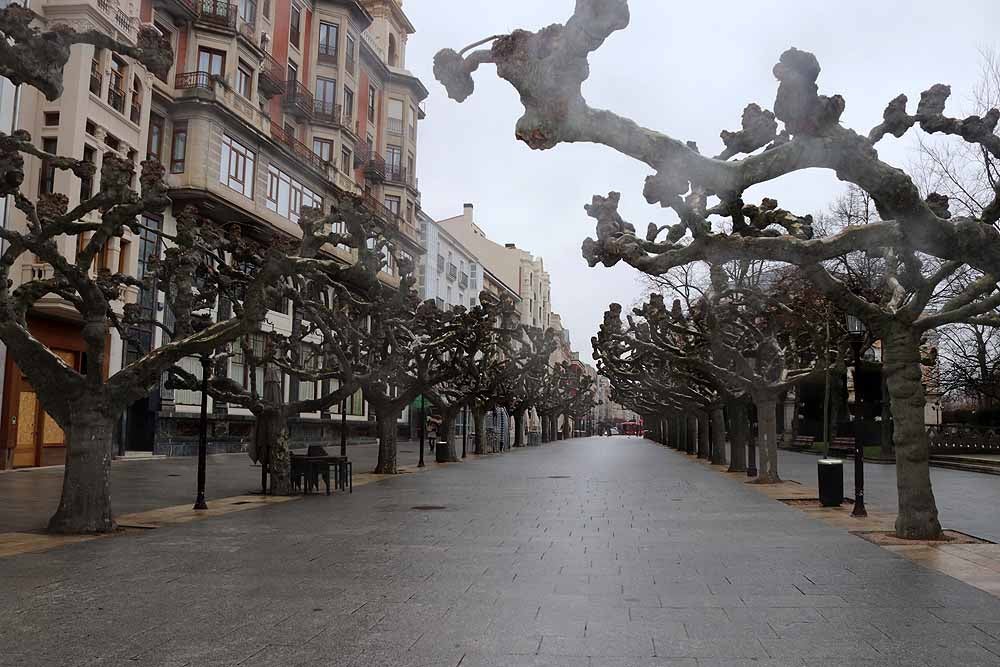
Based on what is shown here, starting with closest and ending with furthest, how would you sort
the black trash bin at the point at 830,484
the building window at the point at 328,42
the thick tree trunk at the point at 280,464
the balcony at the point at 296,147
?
the black trash bin at the point at 830,484 < the thick tree trunk at the point at 280,464 < the balcony at the point at 296,147 < the building window at the point at 328,42

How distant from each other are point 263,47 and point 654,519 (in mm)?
30092

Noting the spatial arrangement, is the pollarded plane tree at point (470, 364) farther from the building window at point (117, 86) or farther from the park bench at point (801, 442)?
the park bench at point (801, 442)

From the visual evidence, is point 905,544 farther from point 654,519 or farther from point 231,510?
point 231,510

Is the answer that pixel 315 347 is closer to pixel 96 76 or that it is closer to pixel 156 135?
pixel 96 76

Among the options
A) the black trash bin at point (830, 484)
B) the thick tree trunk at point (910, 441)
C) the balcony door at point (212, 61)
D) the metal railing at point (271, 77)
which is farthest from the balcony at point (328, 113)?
the thick tree trunk at point (910, 441)

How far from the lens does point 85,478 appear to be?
11.7 metres

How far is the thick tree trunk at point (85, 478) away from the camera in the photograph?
11602 mm

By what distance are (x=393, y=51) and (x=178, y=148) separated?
25187 mm

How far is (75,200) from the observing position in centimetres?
2456

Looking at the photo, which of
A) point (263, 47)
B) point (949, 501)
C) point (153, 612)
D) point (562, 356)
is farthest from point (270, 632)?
point (562, 356)

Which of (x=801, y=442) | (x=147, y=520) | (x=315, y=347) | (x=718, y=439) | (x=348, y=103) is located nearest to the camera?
(x=147, y=520)

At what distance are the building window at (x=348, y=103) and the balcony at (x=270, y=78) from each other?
5.94 m

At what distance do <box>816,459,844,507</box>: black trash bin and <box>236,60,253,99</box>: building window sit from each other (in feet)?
87.9

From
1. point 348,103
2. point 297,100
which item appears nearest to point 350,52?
point 348,103
